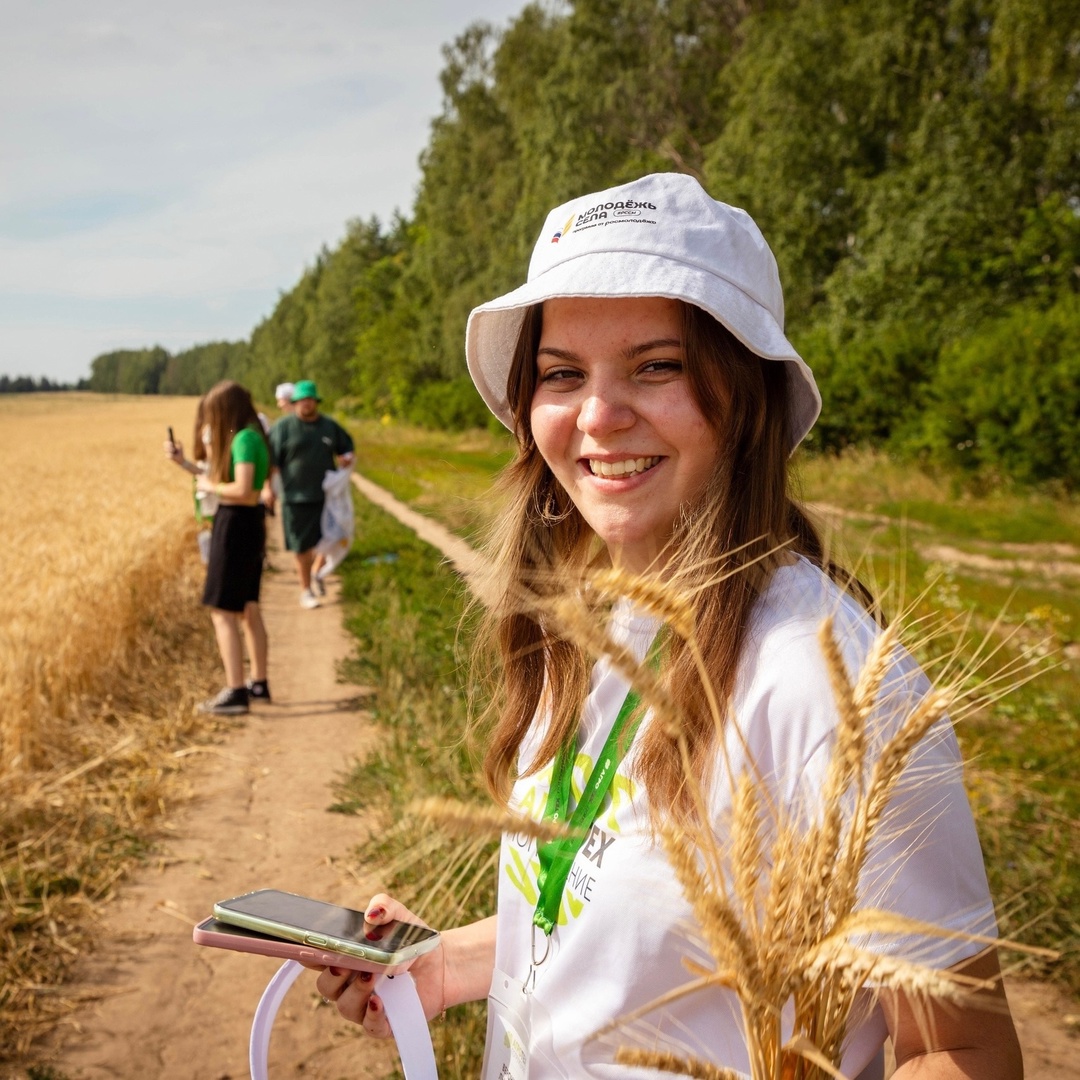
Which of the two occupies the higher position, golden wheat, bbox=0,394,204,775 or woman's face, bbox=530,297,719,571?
woman's face, bbox=530,297,719,571

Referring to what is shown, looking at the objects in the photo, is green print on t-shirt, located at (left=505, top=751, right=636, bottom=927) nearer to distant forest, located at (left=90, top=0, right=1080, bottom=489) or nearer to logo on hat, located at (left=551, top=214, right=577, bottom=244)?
logo on hat, located at (left=551, top=214, right=577, bottom=244)

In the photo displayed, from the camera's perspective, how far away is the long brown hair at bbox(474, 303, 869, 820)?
134cm

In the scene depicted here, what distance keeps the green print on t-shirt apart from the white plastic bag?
9.20 meters

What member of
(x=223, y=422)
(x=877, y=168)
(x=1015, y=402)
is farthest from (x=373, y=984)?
(x=877, y=168)

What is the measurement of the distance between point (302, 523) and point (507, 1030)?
357 inches

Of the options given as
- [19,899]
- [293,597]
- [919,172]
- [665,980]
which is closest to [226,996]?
[19,899]

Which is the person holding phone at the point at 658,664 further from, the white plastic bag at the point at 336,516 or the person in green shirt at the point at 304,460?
the white plastic bag at the point at 336,516

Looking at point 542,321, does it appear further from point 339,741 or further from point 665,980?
point 339,741

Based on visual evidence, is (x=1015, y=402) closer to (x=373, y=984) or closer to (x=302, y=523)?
(x=302, y=523)

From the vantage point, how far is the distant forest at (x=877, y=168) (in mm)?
14555

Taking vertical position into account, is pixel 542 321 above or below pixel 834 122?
below

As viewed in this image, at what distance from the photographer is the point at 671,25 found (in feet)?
81.4

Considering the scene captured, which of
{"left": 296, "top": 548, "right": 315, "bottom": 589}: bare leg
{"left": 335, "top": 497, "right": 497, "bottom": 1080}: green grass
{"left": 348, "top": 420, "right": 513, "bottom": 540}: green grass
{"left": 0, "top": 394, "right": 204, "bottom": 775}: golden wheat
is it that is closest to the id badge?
{"left": 335, "top": 497, "right": 497, "bottom": 1080}: green grass

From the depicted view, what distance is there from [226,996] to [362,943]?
2715 millimetres
